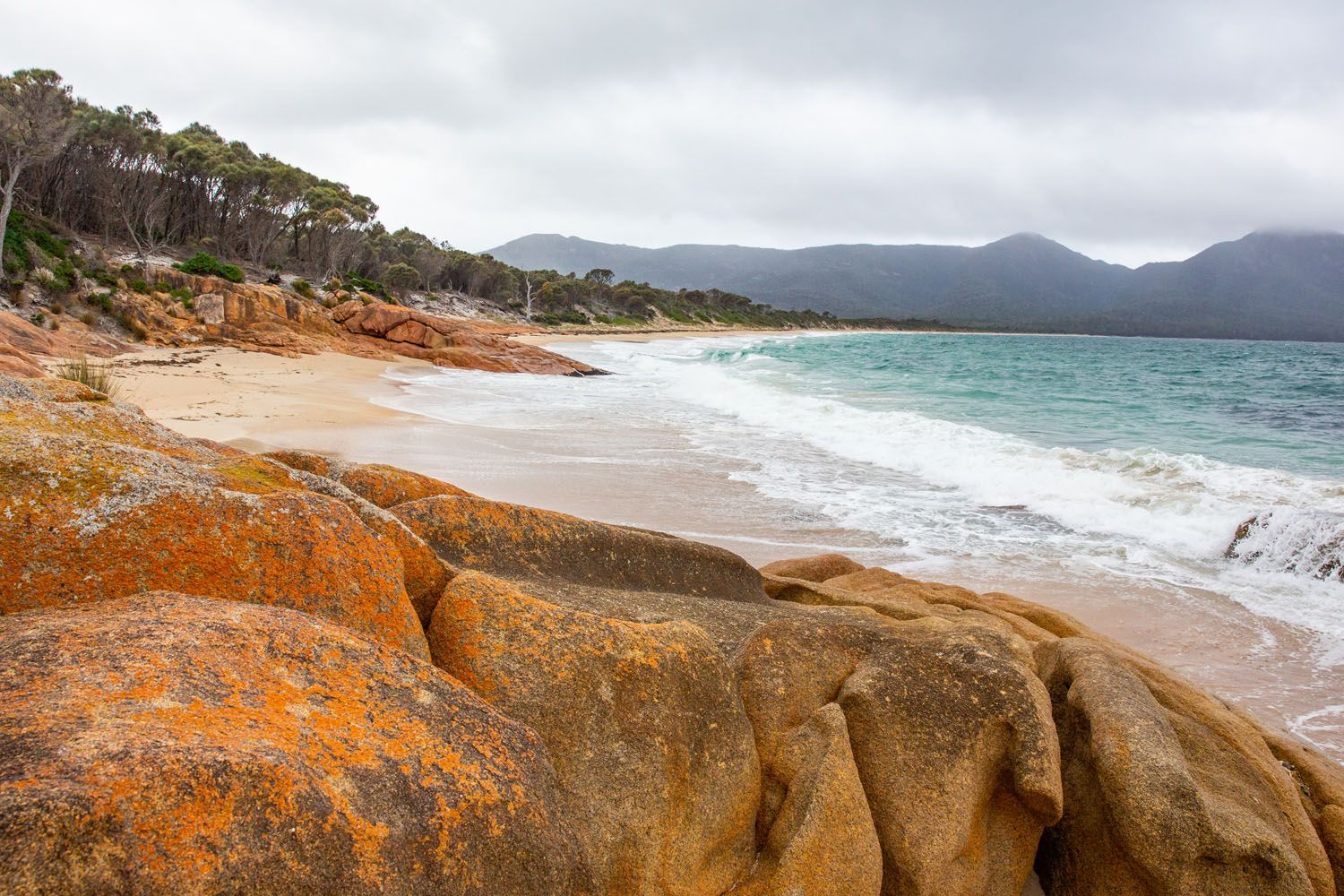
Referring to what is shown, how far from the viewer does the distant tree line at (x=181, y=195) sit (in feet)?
98.0

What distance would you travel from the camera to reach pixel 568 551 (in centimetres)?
445

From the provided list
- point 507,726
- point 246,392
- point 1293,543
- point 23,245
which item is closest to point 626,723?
point 507,726

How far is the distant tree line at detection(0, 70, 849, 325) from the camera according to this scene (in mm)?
29875

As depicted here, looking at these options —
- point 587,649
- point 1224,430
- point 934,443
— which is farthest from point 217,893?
point 1224,430

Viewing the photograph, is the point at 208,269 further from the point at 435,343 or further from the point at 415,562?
the point at 415,562

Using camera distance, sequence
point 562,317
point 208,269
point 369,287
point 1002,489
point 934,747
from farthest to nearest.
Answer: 1. point 562,317
2. point 369,287
3. point 208,269
4. point 1002,489
5. point 934,747

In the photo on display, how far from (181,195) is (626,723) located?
5921cm


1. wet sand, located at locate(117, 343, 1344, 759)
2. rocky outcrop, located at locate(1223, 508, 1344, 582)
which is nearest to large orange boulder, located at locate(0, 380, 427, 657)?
wet sand, located at locate(117, 343, 1344, 759)

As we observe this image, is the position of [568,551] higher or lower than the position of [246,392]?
higher

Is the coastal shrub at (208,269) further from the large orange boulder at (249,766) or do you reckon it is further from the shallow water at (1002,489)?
the large orange boulder at (249,766)

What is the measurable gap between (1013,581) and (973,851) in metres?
5.37

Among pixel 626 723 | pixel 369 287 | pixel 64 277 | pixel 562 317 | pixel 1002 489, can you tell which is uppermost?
pixel 369 287

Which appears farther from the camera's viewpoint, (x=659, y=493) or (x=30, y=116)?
(x=30, y=116)

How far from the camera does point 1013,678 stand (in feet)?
11.4
